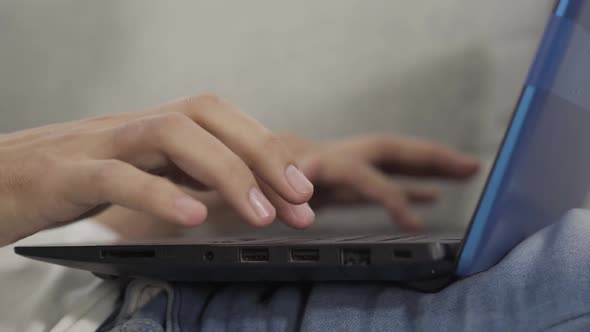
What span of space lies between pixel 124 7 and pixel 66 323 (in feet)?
3.33

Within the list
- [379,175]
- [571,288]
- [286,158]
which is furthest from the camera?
[379,175]

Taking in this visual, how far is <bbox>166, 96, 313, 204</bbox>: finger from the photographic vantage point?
1.18 feet

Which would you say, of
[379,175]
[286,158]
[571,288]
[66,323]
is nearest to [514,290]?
[571,288]

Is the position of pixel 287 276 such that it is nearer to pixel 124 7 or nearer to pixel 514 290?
pixel 514 290

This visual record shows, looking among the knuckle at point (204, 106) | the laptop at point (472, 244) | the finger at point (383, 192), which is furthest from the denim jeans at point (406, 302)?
the finger at point (383, 192)

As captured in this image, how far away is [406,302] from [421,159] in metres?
0.89

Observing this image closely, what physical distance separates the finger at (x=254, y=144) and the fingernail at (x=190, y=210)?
0.05m

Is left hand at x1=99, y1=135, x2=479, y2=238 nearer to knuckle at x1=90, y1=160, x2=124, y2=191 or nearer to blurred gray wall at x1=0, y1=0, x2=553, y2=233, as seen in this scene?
blurred gray wall at x1=0, y1=0, x2=553, y2=233

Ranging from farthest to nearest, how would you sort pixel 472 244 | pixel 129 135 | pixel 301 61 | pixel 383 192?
pixel 301 61 → pixel 383 192 → pixel 129 135 → pixel 472 244

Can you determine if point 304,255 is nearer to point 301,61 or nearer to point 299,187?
point 299,187

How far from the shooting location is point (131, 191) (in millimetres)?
347

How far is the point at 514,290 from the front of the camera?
0.93ft

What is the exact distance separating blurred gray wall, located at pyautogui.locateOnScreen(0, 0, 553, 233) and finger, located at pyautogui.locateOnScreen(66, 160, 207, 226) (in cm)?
85

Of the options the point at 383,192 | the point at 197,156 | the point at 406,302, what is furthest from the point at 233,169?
the point at 383,192
